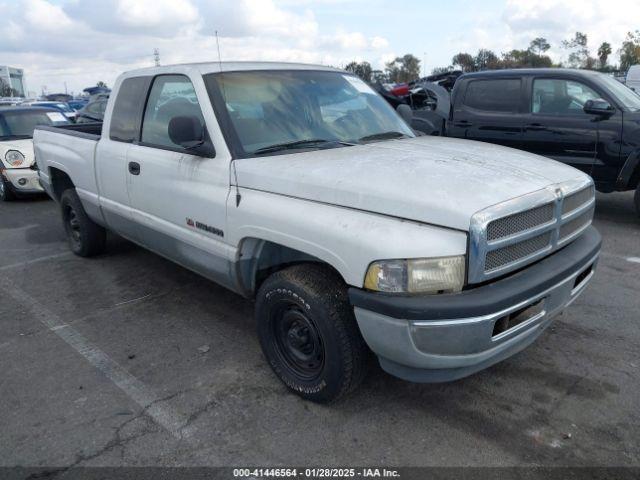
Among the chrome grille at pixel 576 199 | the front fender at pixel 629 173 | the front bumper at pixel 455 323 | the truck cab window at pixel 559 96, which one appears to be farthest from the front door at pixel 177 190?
the front fender at pixel 629 173

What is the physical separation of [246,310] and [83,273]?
206 cm

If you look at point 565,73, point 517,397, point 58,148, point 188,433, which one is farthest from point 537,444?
point 565,73

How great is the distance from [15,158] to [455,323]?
8540 millimetres

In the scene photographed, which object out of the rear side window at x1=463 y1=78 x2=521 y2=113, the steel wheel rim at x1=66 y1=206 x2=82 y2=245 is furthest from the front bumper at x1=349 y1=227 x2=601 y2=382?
the rear side window at x1=463 y1=78 x2=521 y2=113

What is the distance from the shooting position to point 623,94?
6.77m

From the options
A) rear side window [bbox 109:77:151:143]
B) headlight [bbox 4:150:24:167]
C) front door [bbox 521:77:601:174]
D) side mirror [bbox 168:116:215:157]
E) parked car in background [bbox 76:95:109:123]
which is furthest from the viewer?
parked car in background [bbox 76:95:109:123]

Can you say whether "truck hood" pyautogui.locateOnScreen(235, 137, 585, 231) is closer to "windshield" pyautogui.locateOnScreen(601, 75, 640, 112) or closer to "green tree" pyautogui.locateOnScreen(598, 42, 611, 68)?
"windshield" pyautogui.locateOnScreen(601, 75, 640, 112)

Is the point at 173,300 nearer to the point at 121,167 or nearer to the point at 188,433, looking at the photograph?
the point at 121,167

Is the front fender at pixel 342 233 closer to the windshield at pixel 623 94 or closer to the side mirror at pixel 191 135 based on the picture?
the side mirror at pixel 191 135

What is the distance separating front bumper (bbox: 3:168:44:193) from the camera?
8.63 metres

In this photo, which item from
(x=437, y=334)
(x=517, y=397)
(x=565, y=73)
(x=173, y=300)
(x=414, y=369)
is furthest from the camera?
(x=565, y=73)

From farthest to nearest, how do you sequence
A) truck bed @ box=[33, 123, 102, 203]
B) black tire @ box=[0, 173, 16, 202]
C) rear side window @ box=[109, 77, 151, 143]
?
black tire @ box=[0, 173, 16, 202] < truck bed @ box=[33, 123, 102, 203] < rear side window @ box=[109, 77, 151, 143]

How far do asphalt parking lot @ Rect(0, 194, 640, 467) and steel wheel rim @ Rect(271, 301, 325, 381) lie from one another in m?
0.19

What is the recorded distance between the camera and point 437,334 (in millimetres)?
2359
